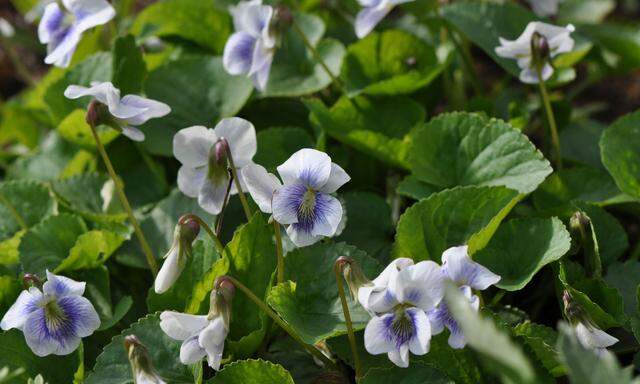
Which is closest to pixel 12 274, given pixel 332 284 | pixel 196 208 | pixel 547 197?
pixel 196 208

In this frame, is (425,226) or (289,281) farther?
(425,226)

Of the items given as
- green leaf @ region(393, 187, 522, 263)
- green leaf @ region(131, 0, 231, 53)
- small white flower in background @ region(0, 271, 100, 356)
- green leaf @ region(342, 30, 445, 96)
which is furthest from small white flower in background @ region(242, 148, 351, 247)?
green leaf @ region(131, 0, 231, 53)

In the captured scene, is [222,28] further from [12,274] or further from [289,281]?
[289,281]

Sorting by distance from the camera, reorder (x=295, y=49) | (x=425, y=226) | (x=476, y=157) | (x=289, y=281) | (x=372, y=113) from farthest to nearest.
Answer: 1. (x=295, y=49)
2. (x=372, y=113)
3. (x=476, y=157)
4. (x=425, y=226)
5. (x=289, y=281)

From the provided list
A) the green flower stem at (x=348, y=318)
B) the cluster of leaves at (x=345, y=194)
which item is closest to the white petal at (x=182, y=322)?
the cluster of leaves at (x=345, y=194)

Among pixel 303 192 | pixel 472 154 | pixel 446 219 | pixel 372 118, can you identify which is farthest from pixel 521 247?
pixel 372 118

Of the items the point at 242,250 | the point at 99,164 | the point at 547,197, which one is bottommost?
the point at 99,164

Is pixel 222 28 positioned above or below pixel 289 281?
below
